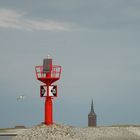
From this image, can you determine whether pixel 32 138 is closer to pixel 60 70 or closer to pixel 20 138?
pixel 20 138

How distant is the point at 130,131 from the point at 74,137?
3833cm

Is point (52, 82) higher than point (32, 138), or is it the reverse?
point (52, 82)

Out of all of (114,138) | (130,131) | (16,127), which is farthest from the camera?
(16,127)

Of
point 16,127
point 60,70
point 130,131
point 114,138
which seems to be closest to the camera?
point 60,70

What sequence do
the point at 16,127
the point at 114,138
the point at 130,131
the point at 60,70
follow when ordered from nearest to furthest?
the point at 60,70, the point at 114,138, the point at 130,131, the point at 16,127

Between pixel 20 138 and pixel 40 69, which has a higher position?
pixel 40 69

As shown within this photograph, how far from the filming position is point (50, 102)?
49.7 m

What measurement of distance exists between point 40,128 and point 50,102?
91.4 inches

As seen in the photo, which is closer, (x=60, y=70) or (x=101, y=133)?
(x=60, y=70)

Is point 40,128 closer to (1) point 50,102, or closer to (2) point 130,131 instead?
(1) point 50,102

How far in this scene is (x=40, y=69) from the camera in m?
50.2

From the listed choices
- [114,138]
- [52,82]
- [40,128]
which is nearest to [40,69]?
[52,82]

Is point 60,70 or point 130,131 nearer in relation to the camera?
point 60,70

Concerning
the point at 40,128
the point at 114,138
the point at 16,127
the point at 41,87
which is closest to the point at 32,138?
the point at 40,128
